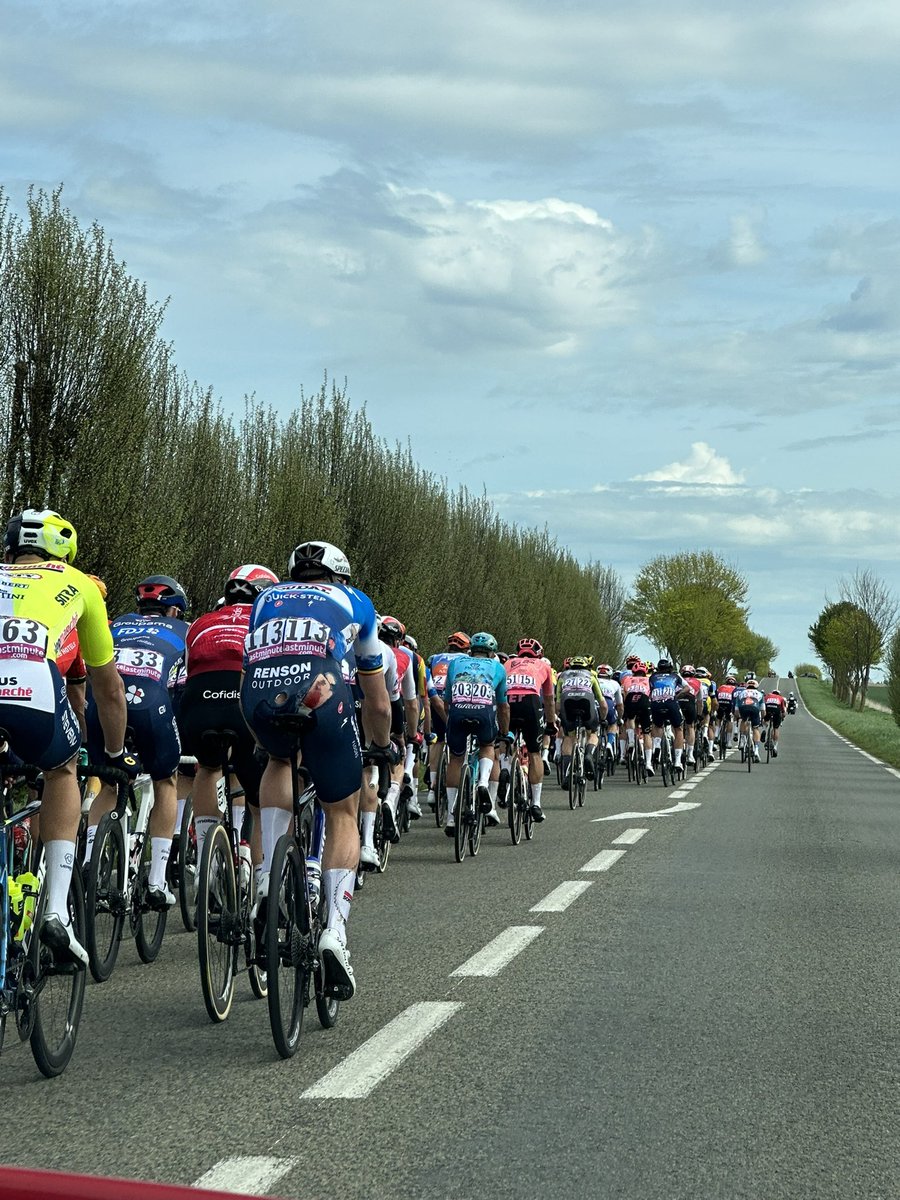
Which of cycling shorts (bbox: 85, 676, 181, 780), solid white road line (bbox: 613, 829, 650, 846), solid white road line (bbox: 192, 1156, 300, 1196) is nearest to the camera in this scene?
solid white road line (bbox: 192, 1156, 300, 1196)

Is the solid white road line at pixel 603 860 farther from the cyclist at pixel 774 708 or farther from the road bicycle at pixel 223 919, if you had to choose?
the cyclist at pixel 774 708

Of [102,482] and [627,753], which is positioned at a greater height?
[102,482]

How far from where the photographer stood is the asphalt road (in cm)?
460

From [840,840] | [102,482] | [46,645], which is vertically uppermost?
[102,482]

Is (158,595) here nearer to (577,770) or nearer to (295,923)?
(295,923)

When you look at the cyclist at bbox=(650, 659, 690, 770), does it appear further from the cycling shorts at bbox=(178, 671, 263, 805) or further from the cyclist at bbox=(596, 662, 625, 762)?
the cycling shorts at bbox=(178, 671, 263, 805)

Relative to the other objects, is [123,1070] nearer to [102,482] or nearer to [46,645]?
[46,645]

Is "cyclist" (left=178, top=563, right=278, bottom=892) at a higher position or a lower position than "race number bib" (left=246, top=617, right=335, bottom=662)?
lower

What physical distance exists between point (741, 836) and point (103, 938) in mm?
9280

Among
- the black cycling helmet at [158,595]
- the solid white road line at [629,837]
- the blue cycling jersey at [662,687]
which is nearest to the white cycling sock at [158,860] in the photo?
the black cycling helmet at [158,595]

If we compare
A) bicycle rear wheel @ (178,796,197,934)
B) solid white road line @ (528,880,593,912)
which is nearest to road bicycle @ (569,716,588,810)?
solid white road line @ (528,880,593,912)

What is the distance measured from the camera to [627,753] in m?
27.3

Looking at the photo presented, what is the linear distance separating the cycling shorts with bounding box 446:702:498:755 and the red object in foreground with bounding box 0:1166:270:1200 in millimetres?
12131

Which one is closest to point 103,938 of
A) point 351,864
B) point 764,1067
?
point 351,864
